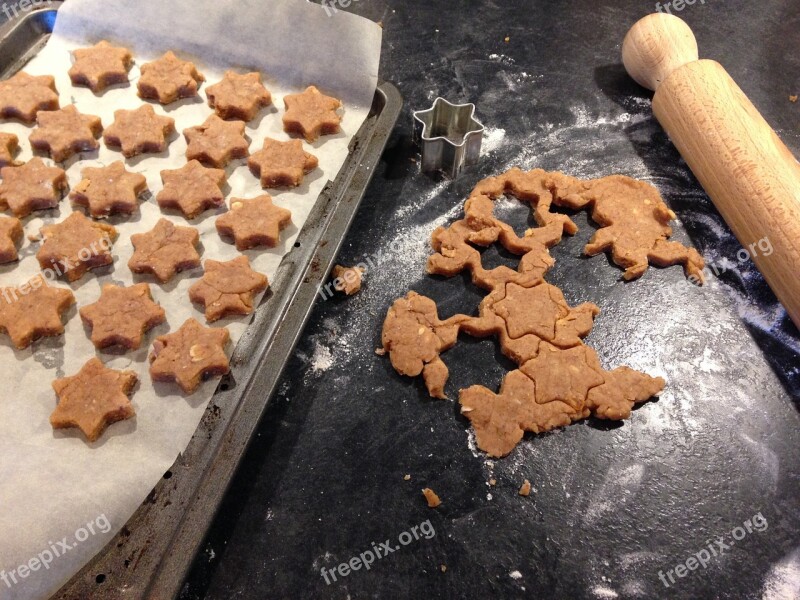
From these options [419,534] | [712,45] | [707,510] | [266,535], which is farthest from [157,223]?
[712,45]

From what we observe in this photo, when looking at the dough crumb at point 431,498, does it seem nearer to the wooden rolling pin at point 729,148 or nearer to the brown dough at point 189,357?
A: the brown dough at point 189,357

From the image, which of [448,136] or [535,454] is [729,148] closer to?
[448,136]

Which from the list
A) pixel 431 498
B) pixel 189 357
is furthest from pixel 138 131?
pixel 431 498

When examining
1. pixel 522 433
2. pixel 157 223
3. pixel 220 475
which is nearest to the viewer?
pixel 220 475

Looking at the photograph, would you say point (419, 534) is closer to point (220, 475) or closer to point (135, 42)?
point (220, 475)

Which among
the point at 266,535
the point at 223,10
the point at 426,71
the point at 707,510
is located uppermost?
the point at 223,10

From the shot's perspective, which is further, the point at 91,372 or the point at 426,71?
the point at 426,71

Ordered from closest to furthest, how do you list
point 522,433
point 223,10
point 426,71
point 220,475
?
1. point 220,475
2. point 522,433
3. point 223,10
4. point 426,71

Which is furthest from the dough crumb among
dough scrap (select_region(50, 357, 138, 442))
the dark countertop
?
dough scrap (select_region(50, 357, 138, 442))
